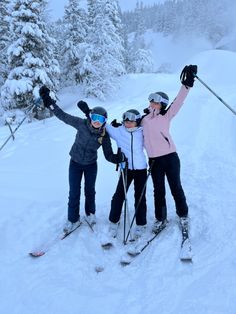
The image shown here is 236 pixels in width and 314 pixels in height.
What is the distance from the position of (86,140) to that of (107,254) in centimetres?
188

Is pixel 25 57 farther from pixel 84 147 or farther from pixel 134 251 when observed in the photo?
pixel 134 251

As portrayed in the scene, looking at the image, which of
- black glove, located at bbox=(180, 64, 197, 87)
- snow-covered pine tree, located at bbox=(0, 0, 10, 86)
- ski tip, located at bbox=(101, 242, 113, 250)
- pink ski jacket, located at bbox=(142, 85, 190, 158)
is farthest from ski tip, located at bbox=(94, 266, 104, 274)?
snow-covered pine tree, located at bbox=(0, 0, 10, 86)

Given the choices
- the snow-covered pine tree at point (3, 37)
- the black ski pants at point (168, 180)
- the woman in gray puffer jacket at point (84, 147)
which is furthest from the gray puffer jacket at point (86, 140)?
the snow-covered pine tree at point (3, 37)

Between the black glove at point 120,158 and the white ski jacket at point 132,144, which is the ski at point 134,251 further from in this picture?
the black glove at point 120,158

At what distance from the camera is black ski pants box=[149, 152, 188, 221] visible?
5.78 metres

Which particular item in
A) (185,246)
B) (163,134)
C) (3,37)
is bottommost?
(3,37)

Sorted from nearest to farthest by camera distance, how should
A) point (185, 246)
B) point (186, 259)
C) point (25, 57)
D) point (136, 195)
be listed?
point (186, 259) → point (185, 246) → point (136, 195) → point (25, 57)

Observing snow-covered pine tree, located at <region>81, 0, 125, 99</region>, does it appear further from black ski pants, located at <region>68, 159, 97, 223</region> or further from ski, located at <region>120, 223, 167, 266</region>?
ski, located at <region>120, 223, 167, 266</region>

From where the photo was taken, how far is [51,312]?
4.33m

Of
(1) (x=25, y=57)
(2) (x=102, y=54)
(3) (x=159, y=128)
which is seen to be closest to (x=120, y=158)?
(3) (x=159, y=128)

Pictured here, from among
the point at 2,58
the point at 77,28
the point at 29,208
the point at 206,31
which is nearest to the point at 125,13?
the point at 206,31

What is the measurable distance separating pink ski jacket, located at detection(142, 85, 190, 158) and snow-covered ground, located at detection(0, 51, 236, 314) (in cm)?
142

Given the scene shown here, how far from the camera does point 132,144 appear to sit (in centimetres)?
580

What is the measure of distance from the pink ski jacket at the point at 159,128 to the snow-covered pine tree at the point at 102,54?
22060 mm
